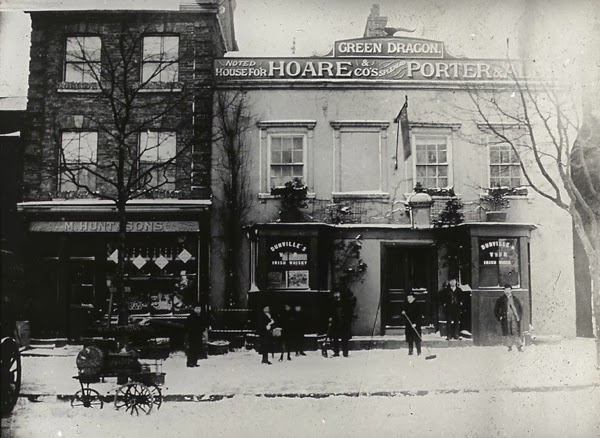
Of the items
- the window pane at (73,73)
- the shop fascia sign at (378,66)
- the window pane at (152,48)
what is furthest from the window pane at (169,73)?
the window pane at (73,73)

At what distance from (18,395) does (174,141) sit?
8.29 feet

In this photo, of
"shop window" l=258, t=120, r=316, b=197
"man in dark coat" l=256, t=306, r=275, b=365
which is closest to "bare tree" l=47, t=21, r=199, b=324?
"shop window" l=258, t=120, r=316, b=197

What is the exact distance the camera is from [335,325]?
4.98m

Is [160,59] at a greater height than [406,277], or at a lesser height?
greater

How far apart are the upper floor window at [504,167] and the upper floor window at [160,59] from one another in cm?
299

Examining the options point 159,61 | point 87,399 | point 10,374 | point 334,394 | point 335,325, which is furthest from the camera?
point 159,61

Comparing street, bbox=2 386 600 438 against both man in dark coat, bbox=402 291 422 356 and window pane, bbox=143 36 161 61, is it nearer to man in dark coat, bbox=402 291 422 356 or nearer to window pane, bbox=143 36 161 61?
man in dark coat, bbox=402 291 422 356

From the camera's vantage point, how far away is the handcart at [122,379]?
15.3ft

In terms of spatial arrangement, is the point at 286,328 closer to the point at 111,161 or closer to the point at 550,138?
the point at 111,161

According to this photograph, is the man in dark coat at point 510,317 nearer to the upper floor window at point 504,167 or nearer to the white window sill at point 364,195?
the upper floor window at point 504,167

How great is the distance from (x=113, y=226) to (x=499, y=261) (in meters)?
3.51

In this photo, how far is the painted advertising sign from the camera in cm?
503

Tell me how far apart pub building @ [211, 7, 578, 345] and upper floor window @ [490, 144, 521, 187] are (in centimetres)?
1

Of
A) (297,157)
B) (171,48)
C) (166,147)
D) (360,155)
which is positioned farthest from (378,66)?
(166,147)
